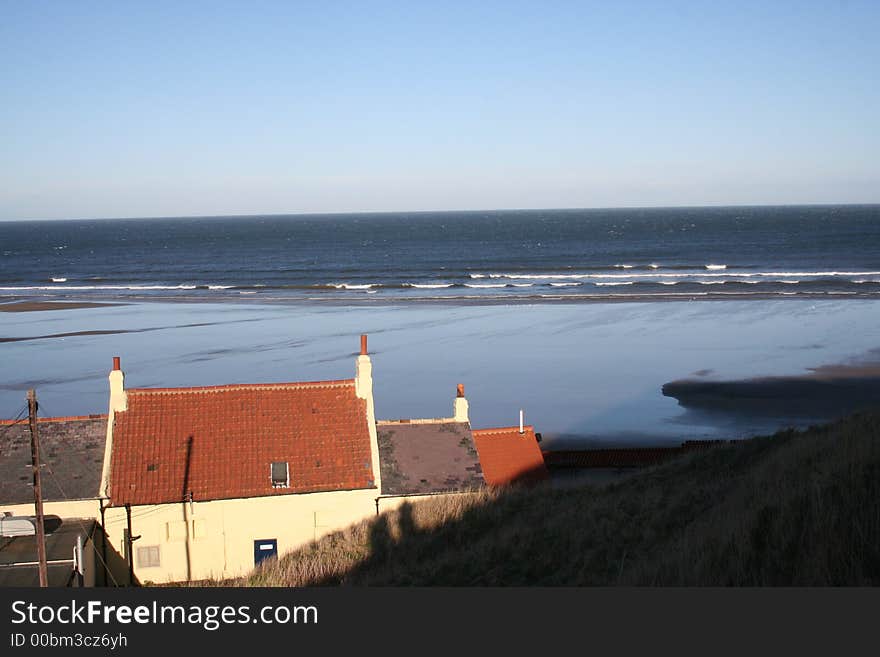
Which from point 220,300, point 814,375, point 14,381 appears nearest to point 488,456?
point 814,375

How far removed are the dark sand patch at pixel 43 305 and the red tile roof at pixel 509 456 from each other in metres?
45.5

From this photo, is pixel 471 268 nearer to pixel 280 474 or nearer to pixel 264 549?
pixel 280 474

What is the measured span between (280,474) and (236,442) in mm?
1345

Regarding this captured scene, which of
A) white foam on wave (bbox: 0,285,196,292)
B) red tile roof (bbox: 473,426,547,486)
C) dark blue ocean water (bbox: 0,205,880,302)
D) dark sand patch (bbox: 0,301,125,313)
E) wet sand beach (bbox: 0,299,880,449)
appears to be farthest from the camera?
white foam on wave (bbox: 0,285,196,292)

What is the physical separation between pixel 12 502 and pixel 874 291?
192ft

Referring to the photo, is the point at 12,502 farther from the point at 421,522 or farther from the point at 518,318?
the point at 518,318

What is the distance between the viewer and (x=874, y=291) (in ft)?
205

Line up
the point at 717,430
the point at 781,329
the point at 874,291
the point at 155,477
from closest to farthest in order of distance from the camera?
the point at 155,477
the point at 717,430
the point at 781,329
the point at 874,291

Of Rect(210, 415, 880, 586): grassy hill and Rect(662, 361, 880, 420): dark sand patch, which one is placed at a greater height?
Rect(210, 415, 880, 586): grassy hill

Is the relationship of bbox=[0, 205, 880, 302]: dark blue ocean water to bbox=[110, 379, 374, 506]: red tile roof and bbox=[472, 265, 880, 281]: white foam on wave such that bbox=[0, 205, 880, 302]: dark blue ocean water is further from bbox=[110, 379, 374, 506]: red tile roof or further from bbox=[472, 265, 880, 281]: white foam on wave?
bbox=[110, 379, 374, 506]: red tile roof

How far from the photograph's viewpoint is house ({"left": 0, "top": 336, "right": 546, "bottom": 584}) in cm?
1786

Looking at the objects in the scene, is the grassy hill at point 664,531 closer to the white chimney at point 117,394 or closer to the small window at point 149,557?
the small window at point 149,557

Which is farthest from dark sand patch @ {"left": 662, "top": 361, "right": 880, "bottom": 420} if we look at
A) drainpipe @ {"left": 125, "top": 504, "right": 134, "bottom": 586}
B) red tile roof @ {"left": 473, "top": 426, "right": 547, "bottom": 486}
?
drainpipe @ {"left": 125, "top": 504, "right": 134, "bottom": 586}

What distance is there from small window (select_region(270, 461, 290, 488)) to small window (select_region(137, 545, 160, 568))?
98.6 inches
